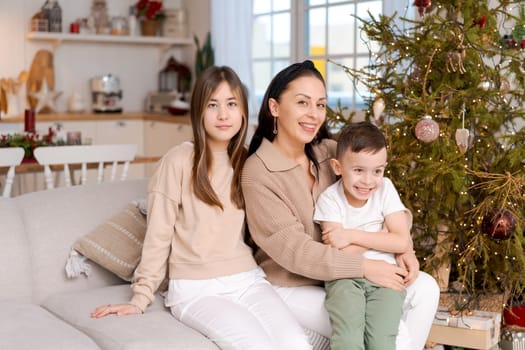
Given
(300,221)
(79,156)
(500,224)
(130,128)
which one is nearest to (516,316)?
(500,224)

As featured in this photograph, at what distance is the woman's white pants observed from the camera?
218cm

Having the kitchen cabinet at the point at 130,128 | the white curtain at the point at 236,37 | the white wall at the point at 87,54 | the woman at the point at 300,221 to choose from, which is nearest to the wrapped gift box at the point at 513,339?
the woman at the point at 300,221

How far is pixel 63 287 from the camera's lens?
8.81ft

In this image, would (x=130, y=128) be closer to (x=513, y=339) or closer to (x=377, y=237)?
(x=513, y=339)

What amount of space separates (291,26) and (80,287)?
341cm

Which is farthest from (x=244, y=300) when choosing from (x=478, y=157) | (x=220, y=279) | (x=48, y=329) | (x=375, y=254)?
(x=478, y=157)

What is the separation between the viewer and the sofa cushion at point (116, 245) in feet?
8.63

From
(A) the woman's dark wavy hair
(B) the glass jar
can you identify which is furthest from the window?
(A) the woman's dark wavy hair

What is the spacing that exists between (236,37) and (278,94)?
11.3 feet

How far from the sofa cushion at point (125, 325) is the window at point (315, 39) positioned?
9.77 ft

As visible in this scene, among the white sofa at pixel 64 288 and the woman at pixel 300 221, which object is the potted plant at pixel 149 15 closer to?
the white sofa at pixel 64 288

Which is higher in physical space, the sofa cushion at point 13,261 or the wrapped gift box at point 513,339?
the sofa cushion at point 13,261

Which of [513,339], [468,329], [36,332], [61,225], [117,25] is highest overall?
[117,25]

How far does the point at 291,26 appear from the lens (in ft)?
18.6
